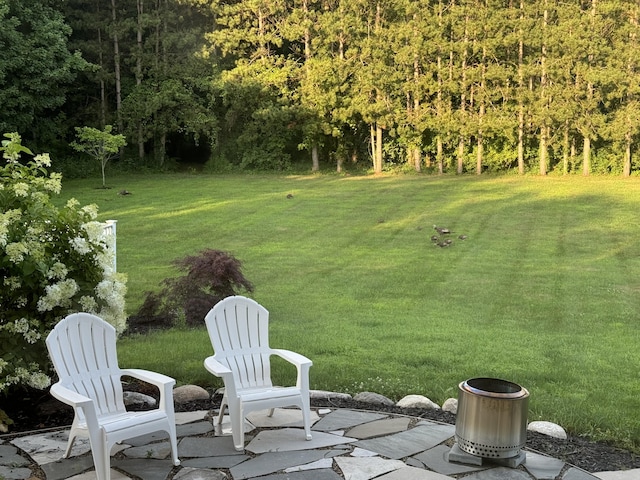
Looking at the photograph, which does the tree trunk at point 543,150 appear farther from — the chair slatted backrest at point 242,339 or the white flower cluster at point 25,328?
the white flower cluster at point 25,328

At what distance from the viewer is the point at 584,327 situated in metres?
7.29

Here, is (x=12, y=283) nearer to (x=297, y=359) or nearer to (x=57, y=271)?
(x=57, y=271)

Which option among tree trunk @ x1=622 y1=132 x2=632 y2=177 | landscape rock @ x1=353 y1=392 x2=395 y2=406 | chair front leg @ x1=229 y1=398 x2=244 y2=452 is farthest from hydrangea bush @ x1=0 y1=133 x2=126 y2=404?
tree trunk @ x1=622 y1=132 x2=632 y2=177

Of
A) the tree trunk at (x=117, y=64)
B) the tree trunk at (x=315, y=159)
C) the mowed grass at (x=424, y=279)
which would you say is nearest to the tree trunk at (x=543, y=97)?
the mowed grass at (x=424, y=279)

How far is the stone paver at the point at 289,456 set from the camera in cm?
344

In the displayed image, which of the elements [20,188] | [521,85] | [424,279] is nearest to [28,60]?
[424,279]

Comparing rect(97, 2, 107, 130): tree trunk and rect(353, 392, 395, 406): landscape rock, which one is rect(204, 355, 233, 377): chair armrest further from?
rect(97, 2, 107, 130): tree trunk

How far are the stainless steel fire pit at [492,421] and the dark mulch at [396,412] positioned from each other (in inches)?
18.5

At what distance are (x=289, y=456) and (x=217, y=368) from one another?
0.64m

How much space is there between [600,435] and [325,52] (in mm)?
22051

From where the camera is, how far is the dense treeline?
72.5 feet

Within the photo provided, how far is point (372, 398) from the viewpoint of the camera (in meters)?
4.79

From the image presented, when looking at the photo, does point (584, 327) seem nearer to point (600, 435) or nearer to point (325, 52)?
point (600, 435)

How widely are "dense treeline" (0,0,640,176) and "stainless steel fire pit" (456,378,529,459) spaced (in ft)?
66.2
